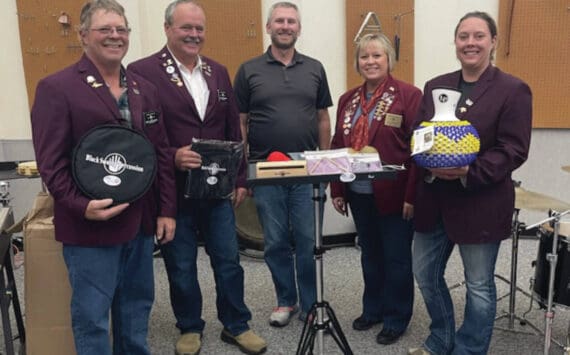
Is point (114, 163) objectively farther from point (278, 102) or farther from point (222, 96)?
point (278, 102)

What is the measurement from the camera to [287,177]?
1545 mm

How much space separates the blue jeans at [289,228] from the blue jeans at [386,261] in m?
0.28

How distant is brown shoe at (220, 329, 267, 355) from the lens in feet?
7.63

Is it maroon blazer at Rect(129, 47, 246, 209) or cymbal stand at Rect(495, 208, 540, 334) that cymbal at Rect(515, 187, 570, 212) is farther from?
maroon blazer at Rect(129, 47, 246, 209)

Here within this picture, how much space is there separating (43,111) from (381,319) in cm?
194

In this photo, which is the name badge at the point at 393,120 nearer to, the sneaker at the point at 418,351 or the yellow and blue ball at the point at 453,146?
the yellow and blue ball at the point at 453,146

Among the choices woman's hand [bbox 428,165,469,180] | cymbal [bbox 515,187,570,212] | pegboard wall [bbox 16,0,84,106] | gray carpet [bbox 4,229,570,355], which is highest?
pegboard wall [bbox 16,0,84,106]

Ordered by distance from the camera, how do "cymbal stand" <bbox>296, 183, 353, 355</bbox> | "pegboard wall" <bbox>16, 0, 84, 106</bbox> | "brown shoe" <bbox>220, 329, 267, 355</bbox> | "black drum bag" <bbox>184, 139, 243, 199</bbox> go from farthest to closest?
"pegboard wall" <bbox>16, 0, 84, 106</bbox>, "brown shoe" <bbox>220, 329, 267, 355</bbox>, "black drum bag" <bbox>184, 139, 243, 199</bbox>, "cymbal stand" <bbox>296, 183, 353, 355</bbox>

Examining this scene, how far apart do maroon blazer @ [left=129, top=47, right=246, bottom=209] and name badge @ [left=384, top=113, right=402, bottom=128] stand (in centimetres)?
74

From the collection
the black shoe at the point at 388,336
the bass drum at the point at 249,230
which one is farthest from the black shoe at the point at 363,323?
the bass drum at the point at 249,230

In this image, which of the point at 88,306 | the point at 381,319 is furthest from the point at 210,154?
the point at 381,319

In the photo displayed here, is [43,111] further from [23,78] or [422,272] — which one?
[23,78]

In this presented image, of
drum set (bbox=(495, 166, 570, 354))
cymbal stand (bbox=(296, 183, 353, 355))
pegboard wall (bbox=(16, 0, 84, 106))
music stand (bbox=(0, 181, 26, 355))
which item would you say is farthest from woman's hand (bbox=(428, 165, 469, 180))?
pegboard wall (bbox=(16, 0, 84, 106))

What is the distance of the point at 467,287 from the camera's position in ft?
6.35
